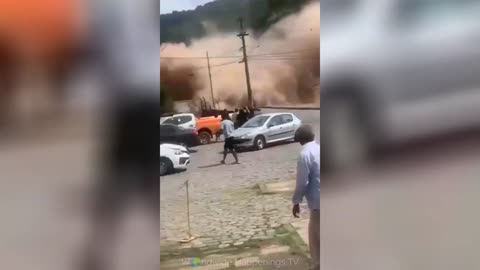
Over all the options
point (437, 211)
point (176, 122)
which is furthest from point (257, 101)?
point (437, 211)

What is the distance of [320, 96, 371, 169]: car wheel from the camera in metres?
1.14

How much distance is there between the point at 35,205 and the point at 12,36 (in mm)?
357

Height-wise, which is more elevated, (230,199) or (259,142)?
(259,142)

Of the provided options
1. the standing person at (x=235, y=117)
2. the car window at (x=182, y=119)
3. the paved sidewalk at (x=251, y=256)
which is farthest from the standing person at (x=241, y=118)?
the paved sidewalk at (x=251, y=256)

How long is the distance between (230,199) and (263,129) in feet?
0.56

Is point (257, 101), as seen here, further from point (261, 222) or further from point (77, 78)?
point (77, 78)

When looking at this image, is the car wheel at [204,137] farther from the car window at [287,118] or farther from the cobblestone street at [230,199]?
the car window at [287,118]

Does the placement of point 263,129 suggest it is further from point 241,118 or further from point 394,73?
point 394,73

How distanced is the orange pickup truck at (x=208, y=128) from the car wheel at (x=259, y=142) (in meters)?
0.08

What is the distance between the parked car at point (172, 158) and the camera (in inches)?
43.4

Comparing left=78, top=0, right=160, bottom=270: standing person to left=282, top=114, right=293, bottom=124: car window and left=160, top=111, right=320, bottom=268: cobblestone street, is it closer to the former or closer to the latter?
left=160, top=111, right=320, bottom=268: cobblestone street

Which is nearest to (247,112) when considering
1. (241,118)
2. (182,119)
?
(241,118)

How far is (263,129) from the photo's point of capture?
44.7 inches

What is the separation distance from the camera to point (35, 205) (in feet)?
3.52
